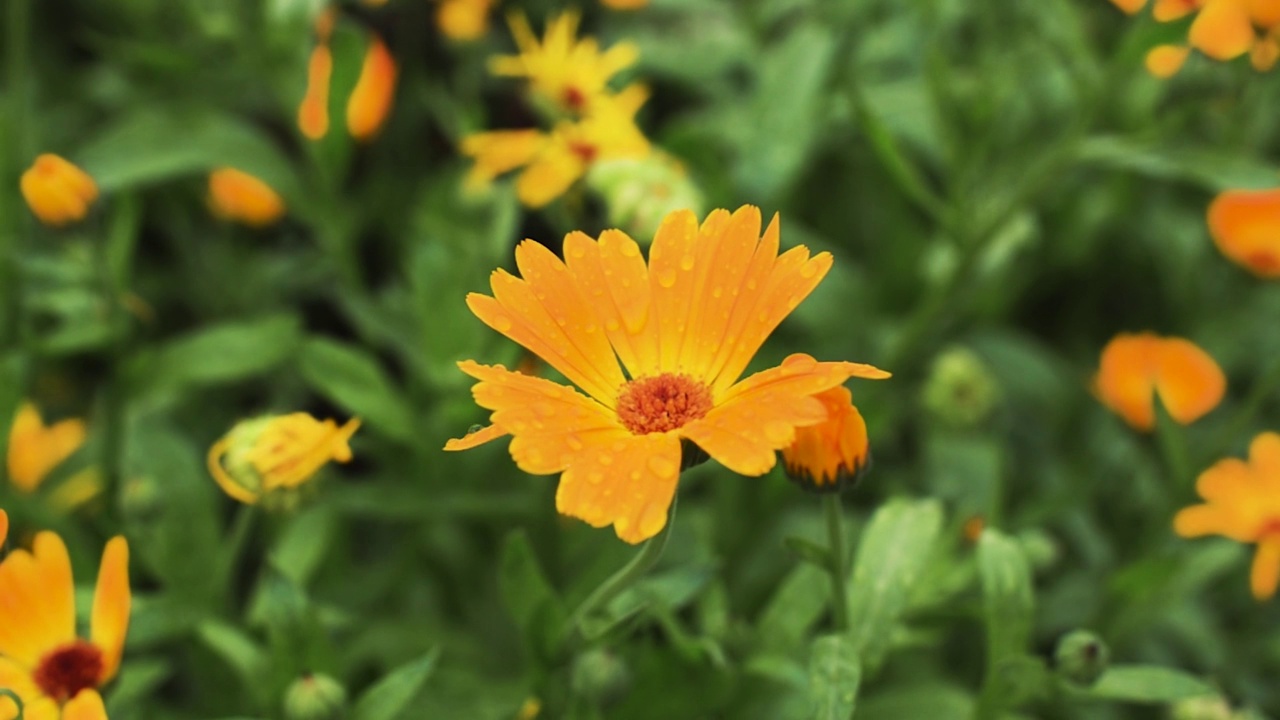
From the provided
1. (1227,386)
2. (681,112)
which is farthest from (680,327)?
(681,112)

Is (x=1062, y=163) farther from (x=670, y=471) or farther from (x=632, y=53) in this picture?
(x=670, y=471)

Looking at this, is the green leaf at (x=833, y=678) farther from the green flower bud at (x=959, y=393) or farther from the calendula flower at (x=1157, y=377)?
the calendula flower at (x=1157, y=377)

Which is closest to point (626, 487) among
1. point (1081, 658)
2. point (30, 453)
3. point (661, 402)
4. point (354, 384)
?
point (661, 402)

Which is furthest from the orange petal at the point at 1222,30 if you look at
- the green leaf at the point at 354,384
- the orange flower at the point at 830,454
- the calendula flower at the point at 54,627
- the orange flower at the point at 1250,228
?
the calendula flower at the point at 54,627

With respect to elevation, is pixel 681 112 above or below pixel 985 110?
below


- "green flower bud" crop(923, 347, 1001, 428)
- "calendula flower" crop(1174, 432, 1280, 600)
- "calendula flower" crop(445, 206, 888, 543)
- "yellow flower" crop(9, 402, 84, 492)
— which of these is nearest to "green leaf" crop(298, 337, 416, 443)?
"yellow flower" crop(9, 402, 84, 492)

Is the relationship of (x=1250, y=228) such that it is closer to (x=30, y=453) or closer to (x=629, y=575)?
(x=629, y=575)

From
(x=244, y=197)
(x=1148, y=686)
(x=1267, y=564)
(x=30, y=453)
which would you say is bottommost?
(x=1267, y=564)
